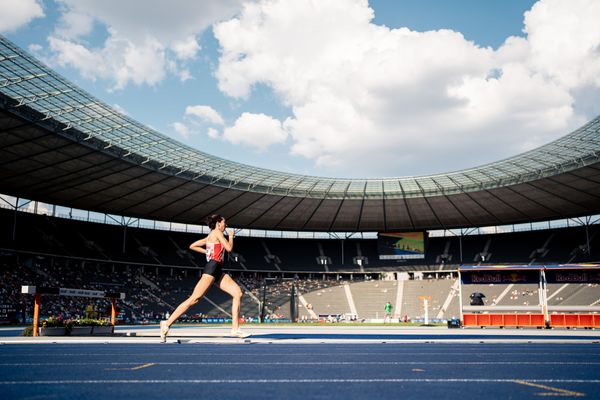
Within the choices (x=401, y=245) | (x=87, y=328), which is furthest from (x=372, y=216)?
(x=87, y=328)

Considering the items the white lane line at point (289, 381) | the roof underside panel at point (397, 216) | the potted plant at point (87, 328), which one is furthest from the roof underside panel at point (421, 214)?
the white lane line at point (289, 381)

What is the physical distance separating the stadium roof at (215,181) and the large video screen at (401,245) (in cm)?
133

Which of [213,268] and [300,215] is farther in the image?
[300,215]

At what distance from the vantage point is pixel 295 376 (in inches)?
235

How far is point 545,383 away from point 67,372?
5.62m

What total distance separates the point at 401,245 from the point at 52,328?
1983 inches

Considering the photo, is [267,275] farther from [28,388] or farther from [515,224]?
[28,388]

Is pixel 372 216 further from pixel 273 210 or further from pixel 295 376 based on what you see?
pixel 295 376

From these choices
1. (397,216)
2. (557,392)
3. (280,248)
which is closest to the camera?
(557,392)

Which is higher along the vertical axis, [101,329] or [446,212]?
[446,212]

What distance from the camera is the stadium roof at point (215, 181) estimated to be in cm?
3142

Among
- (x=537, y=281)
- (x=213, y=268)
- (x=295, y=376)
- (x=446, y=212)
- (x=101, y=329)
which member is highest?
(x=446, y=212)

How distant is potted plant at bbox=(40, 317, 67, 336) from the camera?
65.5 ft

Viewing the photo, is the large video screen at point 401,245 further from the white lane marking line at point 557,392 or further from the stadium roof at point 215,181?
the white lane marking line at point 557,392
